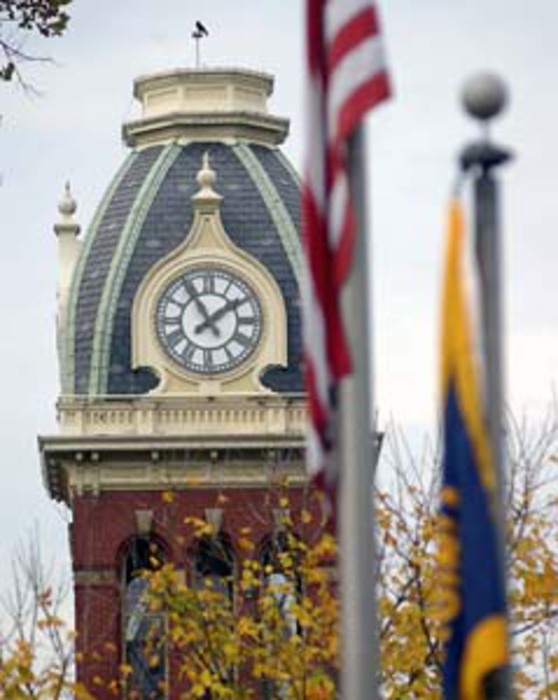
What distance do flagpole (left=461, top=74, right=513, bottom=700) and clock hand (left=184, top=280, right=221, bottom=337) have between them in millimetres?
57231

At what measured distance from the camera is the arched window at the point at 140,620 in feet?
230

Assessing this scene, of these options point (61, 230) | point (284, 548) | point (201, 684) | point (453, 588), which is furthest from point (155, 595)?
point (453, 588)

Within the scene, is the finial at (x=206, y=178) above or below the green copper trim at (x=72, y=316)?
above

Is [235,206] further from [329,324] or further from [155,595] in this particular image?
[329,324]

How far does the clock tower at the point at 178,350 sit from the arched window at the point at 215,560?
70 mm

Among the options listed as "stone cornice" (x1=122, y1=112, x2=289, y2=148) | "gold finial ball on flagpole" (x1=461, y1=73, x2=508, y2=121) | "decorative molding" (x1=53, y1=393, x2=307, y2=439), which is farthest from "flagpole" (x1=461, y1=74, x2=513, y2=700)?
"stone cornice" (x1=122, y1=112, x2=289, y2=148)

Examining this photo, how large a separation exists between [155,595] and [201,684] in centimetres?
289

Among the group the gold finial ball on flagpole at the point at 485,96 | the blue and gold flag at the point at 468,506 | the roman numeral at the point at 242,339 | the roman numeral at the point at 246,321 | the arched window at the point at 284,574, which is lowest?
the blue and gold flag at the point at 468,506

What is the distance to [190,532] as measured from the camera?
242ft

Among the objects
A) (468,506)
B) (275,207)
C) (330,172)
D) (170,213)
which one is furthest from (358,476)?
(170,213)

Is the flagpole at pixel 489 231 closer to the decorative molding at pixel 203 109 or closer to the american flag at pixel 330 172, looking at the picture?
the american flag at pixel 330 172

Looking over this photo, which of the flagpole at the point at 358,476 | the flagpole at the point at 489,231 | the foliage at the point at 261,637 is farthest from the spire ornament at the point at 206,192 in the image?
the flagpole at the point at 489,231

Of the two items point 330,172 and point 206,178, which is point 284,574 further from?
point 330,172

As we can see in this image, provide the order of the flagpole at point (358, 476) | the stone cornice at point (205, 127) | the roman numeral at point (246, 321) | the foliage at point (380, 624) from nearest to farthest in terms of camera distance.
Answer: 1. the flagpole at point (358, 476)
2. the foliage at point (380, 624)
3. the roman numeral at point (246, 321)
4. the stone cornice at point (205, 127)
